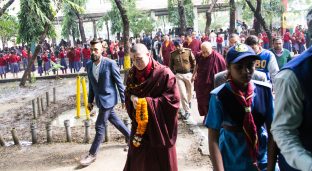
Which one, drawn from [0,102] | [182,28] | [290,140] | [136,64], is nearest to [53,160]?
[136,64]

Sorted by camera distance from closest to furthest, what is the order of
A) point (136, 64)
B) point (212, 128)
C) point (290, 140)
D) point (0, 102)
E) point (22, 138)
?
point (290, 140) → point (212, 128) → point (136, 64) → point (22, 138) → point (0, 102)

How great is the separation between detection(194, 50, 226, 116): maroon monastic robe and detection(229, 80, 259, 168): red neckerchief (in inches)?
197

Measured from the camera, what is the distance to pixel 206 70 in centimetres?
791

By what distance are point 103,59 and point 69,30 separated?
30.3 m

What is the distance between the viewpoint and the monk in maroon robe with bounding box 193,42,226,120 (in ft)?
25.7

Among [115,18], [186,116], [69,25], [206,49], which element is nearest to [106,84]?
[206,49]

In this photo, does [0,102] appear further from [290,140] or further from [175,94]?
[290,140]

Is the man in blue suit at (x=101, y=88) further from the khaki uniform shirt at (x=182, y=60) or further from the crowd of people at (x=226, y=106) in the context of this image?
the khaki uniform shirt at (x=182, y=60)

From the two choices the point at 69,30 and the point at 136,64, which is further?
the point at 69,30

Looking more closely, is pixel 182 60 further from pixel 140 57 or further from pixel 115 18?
pixel 115 18

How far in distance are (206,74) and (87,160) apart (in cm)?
291

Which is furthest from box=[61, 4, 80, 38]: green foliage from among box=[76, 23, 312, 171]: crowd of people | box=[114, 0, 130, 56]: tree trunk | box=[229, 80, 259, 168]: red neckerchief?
box=[229, 80, 259, 168]: red neckerchief

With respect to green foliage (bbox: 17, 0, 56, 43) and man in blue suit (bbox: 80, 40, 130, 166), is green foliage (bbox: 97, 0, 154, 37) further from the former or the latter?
man in blue suit (bbox: 80, 40, 130, 166)

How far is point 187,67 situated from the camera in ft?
30.1
